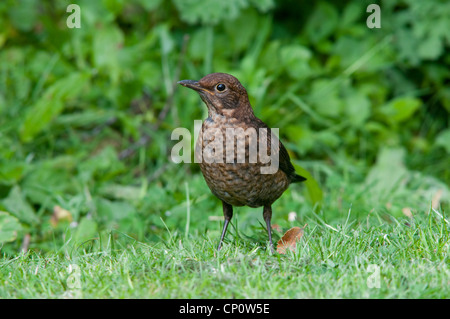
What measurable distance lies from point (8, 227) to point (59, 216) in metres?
0.85

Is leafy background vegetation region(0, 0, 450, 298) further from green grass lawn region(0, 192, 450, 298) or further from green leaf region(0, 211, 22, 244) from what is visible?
green grass lawn region(0, 192, 450, 298)

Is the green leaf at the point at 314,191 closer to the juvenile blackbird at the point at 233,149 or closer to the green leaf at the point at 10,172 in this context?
the juvenile blackbird at the point at 233,149

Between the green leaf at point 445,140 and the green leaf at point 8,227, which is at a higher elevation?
the green leaf at point 445,140

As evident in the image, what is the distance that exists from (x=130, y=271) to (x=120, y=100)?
3.49 metres

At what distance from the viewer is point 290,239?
3.63 meters

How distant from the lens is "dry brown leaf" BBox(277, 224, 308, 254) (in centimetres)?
353

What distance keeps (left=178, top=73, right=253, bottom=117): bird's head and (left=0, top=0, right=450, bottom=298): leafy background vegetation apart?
74.7 inches

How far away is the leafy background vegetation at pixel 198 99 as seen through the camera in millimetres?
5707

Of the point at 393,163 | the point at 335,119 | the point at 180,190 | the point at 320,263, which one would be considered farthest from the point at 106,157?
the point at 320,263

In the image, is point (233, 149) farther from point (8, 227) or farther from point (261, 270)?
point (8, 227)

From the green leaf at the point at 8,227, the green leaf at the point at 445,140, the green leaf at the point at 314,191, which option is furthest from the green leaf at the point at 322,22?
the green leaf at the point at 8,227

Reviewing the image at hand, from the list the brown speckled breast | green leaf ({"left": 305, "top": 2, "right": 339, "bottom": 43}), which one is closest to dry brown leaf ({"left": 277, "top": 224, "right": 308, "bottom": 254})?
the brown speckled breast

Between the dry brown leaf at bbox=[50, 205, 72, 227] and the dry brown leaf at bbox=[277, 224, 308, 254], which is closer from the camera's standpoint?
the dry brown leaf at bbox=[277, 224, 308, 254]

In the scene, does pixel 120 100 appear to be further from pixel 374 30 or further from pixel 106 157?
pixel 374 30
